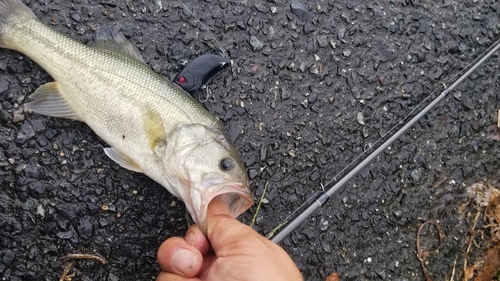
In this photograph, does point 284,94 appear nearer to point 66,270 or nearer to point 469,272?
point 66,270

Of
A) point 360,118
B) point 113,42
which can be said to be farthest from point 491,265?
point 113,42

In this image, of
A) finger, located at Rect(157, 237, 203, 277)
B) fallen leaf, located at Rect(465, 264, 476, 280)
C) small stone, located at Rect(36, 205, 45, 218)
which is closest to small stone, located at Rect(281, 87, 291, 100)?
finger, located at Rect(157, 237, 203, 277)

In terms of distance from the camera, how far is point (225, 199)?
290 cm

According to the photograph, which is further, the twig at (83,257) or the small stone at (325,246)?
the small stone at (325,246)

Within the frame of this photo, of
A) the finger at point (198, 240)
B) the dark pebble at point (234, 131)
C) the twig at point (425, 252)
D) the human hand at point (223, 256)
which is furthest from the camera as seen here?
the twig at point (425, 252)

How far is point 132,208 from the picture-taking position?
10.6ft

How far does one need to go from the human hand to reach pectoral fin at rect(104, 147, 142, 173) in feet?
2.17

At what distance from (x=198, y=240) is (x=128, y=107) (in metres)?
1.01

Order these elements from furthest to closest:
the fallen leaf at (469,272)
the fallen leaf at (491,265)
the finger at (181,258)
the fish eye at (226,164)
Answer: the fallen leaf at (491,265) → the fallen leaf at (469,272) → the fish eye at (226,164) → the finger at (181,258)

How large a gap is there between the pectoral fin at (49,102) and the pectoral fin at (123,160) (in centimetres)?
40

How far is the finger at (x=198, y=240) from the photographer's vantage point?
8.56 ft

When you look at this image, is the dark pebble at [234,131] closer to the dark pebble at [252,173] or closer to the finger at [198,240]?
the dark pebble at [252,173]

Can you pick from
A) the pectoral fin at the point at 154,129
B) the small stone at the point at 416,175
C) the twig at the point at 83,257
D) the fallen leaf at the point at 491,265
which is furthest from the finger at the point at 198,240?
the fallen leaf at the point at 491,265

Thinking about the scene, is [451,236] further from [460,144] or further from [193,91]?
[193,91]
